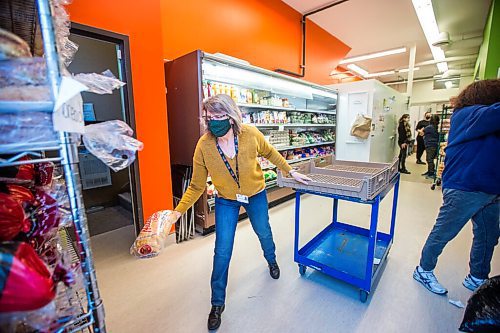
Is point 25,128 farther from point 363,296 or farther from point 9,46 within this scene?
point 363,296

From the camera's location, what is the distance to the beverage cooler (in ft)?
9.51

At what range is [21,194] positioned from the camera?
2.28ft

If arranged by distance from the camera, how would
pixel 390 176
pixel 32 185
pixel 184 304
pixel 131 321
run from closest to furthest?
pixel 32 185
pixel 131 321
pixel 184 304
pixel 390 176

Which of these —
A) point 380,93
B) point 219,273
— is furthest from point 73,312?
point 380,93

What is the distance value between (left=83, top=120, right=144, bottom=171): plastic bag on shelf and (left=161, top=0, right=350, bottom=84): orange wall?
2805mm

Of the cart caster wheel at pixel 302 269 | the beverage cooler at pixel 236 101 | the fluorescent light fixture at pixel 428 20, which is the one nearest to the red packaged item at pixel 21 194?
the beverage cooler at pixel 236 101

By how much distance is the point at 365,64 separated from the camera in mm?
9594

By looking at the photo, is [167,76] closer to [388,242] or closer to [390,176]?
[390,176]

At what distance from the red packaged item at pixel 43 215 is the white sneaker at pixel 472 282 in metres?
2.91

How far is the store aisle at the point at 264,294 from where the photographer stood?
1725 millimetres

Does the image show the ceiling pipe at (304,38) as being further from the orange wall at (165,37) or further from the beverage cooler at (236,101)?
the beverage cooler at (236,101)

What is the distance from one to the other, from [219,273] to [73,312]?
45.3 inches

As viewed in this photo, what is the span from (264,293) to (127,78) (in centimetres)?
245

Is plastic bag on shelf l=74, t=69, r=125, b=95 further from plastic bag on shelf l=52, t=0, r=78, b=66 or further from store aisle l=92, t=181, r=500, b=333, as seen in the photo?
store aisle l=92, t=181, r=500, b=333
